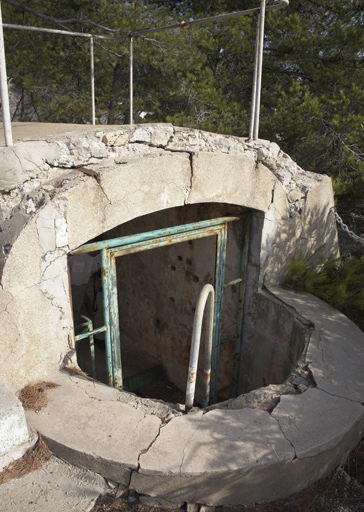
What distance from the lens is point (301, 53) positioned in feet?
26.7

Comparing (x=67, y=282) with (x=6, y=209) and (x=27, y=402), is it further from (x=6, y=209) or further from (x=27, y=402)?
(x=27, y=402)

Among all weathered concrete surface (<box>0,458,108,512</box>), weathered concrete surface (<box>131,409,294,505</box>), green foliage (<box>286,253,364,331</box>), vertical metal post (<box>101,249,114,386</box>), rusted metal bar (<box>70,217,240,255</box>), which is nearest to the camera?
weathered concrete surface (<box>0,458,108,512</box>)

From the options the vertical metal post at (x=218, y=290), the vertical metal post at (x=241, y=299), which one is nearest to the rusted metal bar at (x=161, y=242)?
the vertical metal post at (x=218, y=290)

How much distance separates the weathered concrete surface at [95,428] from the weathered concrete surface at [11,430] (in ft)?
0.45

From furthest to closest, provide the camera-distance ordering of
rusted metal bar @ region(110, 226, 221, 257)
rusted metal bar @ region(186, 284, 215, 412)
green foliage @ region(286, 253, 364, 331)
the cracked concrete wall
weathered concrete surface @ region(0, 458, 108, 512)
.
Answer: green foliage @ region(286, 253, 364, 331), rusted metal bar @ region(110, 226, 221, 257), the cracked concrete wall, rusted metal bar @ region(186, 284, 215, 412), weathered concrete surface @ region(0, 458, 108, 512)

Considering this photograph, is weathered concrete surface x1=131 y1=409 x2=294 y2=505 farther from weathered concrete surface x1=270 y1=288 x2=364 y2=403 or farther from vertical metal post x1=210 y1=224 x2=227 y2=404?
vertical metal post x1=210 y1=224 x2=227 y2=404

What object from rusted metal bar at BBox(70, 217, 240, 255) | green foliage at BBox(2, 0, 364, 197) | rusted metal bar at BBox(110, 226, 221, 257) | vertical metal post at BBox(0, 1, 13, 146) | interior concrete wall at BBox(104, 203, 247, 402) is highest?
green foliage at BBox(2, 0, 364, 197)

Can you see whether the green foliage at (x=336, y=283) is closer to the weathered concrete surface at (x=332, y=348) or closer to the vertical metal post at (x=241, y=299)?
the weathered concrete surface at (x=332, y=348)

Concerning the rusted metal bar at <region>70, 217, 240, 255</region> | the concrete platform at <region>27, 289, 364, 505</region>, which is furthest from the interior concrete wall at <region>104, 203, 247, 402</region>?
the concrete platform at <region>27, 289, 364, 505</region>

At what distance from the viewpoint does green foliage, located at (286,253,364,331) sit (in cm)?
404

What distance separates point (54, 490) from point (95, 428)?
0.39 meters

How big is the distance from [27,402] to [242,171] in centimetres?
255

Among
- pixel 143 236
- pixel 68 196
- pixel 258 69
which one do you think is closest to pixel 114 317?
pixel 143 236

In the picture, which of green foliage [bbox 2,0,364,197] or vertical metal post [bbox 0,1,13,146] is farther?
green foliage [bbox 2,0,364,197]
